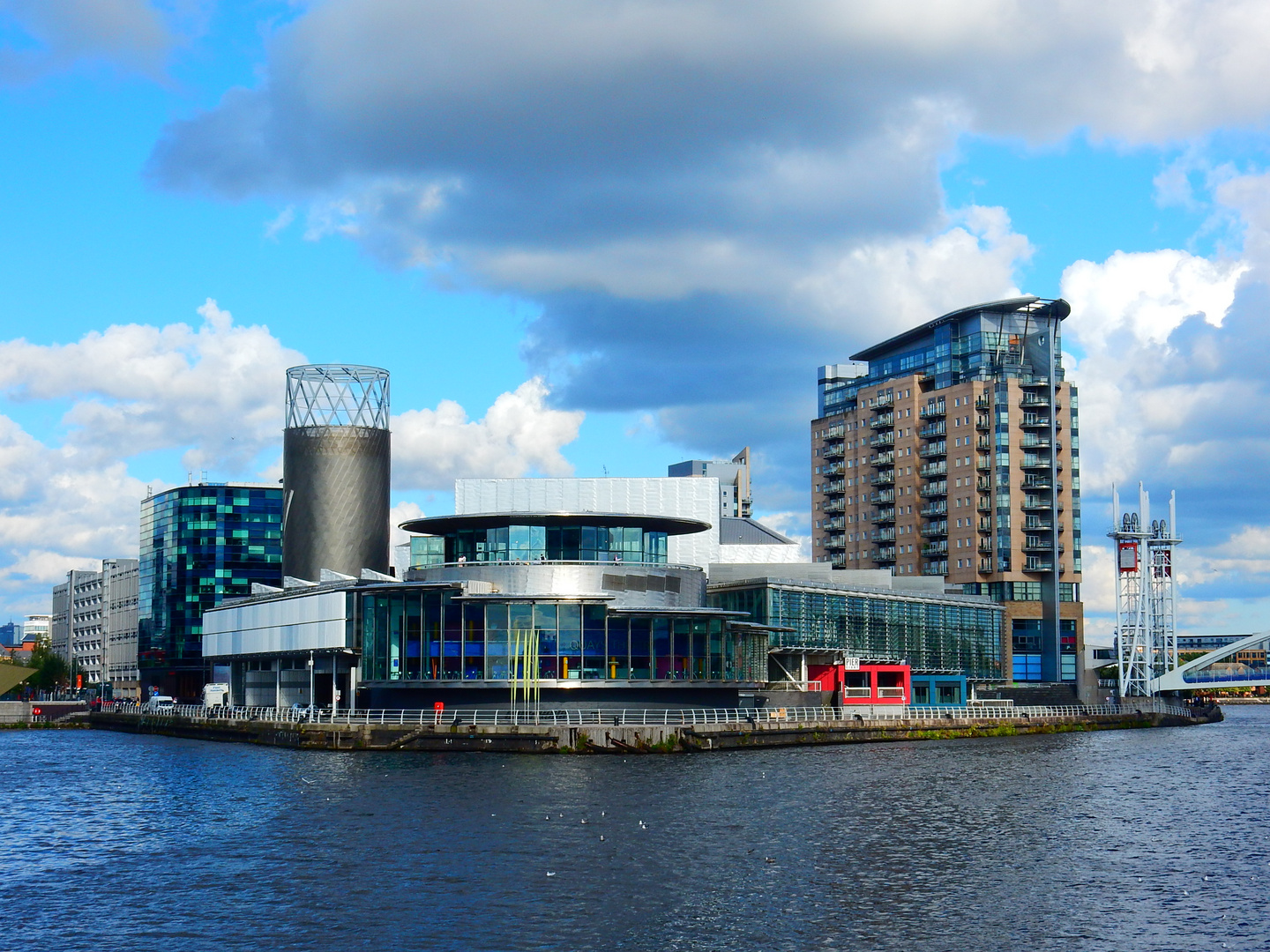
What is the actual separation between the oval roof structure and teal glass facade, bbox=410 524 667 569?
360 millimetres

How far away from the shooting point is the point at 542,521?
403ft

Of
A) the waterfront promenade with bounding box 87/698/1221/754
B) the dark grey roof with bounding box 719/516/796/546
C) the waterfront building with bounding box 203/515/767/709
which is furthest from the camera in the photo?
the dark grey roof with bounding box 719/516/796/546

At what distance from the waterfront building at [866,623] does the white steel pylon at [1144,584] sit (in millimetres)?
18378

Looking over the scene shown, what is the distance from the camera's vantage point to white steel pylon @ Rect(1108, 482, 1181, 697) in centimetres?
18238

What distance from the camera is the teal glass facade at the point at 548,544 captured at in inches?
4847

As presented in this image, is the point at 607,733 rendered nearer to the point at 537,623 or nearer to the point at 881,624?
the point at 537,623

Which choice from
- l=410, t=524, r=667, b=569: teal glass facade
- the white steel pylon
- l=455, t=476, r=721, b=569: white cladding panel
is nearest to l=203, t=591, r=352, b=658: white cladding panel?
l=410, t=524, r=667, b=569: teal glass facade

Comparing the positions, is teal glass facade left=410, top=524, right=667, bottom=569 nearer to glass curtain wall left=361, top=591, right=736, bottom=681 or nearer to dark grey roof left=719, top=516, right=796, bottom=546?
glass curtain wall left=361, top=591, right=736, bottom=681

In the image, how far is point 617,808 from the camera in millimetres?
67688

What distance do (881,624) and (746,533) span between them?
38218mm

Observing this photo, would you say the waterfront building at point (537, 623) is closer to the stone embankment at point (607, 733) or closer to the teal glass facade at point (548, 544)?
the teal glass facade at point (548, 544)

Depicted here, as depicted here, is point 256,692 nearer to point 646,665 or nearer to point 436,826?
point 646,665

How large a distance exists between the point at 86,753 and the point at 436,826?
6169 cm

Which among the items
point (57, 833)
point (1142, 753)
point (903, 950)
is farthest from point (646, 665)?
point (903, 950)
